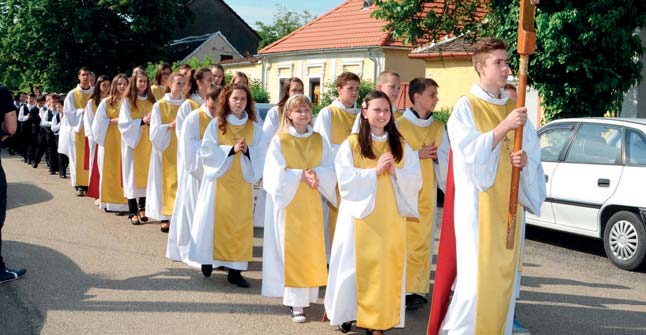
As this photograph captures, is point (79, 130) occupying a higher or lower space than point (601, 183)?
higher

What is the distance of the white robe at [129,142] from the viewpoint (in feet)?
36.9

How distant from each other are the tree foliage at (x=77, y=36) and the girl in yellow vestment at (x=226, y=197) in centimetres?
3543

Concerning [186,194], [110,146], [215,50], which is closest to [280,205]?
[186,194]

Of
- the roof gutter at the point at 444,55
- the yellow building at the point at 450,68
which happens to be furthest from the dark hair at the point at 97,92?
the yellow building at the point at 450,68

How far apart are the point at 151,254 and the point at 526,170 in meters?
4.93

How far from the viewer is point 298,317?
6.49m

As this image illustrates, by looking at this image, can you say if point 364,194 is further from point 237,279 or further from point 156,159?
point 156,159

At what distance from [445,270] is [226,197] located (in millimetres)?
2813

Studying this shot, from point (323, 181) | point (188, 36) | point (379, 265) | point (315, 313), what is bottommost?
point (315, 313)

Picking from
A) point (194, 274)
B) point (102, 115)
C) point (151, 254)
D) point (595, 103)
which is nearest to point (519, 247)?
point (194, 274)

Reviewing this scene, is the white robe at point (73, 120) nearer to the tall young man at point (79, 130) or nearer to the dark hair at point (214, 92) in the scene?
the tall young man at point (79, 130)

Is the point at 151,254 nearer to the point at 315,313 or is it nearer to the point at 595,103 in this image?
the point at 315,313

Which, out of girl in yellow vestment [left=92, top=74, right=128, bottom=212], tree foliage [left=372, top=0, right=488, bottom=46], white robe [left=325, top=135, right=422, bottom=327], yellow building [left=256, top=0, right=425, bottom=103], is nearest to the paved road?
white robe [left=325, top=135, right=422, bottom=327]

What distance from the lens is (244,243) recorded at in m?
7.75
